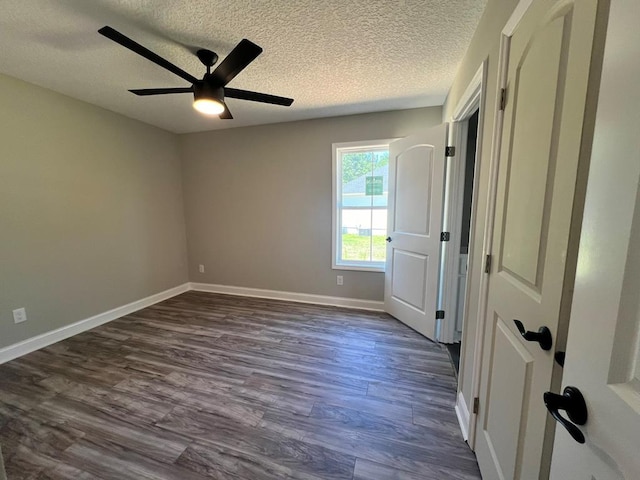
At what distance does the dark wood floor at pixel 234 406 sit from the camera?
4.35 ft

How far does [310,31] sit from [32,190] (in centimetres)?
280

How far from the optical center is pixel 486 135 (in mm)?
1344

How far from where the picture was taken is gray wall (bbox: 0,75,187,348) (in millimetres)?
2240

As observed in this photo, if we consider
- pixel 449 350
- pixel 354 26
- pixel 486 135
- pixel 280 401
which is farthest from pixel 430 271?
pixel 354 26

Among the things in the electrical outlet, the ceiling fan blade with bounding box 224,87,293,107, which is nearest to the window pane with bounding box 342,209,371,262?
the ceiling fan blade with bounding box 224,87,293,107

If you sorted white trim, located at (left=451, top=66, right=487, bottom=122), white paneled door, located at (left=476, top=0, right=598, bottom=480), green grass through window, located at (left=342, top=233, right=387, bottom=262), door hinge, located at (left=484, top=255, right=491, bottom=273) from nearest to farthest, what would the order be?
1. white paneled door, located at (left=476, top=0, right=598, bottom=480)
2. door hinge, located at (left=484, top=255, right=491, bottom=273)
3. white trim, located at (left=451, top=66, right=487, bottom=122)
4. green grass through window, located at (left=342, top=233, right=387, bottom=262)

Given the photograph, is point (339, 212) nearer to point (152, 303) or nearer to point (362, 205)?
point (362, 205)

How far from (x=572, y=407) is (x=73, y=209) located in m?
3.78

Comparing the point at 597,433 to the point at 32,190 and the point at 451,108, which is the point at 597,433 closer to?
the point at 451,108

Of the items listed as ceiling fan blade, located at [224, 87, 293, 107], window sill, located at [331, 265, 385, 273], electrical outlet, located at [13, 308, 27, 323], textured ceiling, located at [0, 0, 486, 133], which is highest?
textured ceiling, located at [0, 0, 486, 133]

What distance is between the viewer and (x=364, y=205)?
10.8 feet

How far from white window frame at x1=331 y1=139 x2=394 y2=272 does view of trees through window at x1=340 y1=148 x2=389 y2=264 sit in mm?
44

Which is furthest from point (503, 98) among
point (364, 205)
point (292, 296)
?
point (292, 296)

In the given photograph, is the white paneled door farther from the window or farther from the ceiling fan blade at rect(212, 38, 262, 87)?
the window
